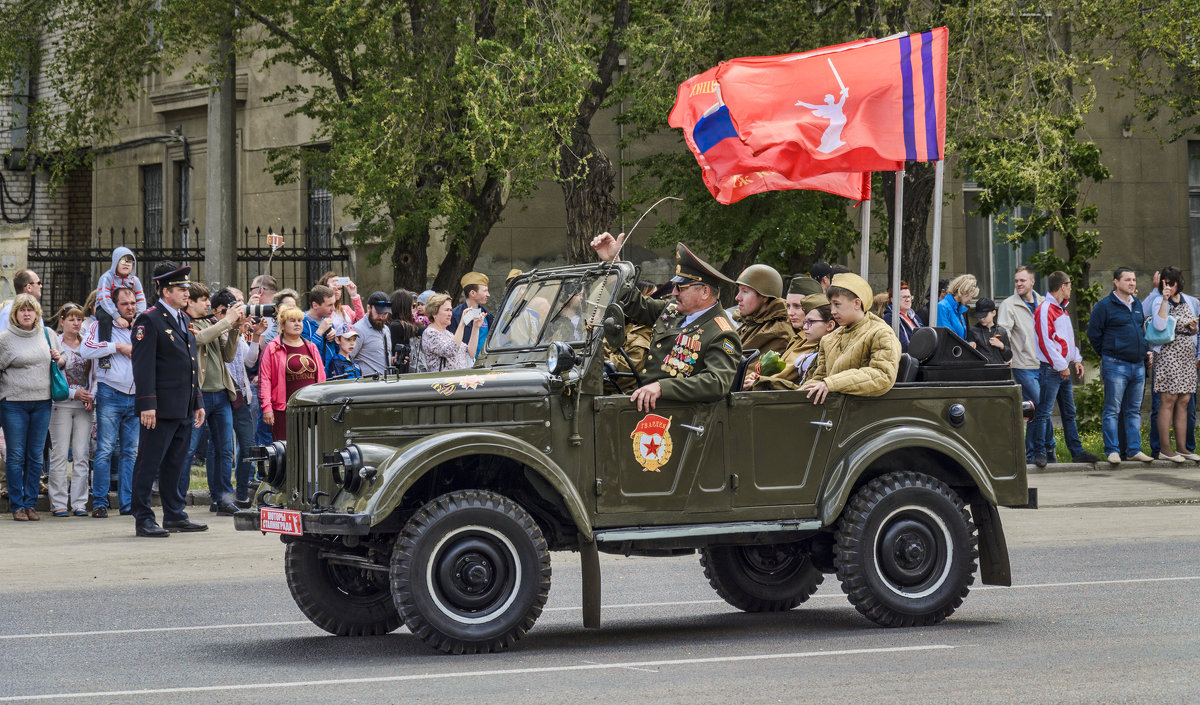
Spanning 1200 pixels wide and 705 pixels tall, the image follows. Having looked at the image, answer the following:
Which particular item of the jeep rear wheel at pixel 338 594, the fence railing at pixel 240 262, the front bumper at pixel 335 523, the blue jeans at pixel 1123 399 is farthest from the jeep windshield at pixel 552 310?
the fence railing at pixel 240 262

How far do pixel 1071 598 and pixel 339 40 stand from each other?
14015 mm

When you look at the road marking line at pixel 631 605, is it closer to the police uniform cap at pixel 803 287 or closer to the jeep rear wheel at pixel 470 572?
the jeep rear wheel at pixel 470 572

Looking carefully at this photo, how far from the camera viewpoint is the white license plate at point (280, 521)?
7.52 meters

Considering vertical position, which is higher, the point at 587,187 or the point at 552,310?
the point at 587,187

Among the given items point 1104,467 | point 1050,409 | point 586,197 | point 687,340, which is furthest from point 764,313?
point 586,197

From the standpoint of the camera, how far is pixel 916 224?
808 inches

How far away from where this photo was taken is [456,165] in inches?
785

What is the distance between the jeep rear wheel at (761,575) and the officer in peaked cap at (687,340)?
132 cm

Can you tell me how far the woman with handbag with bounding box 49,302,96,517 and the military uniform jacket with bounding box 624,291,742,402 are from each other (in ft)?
25.3

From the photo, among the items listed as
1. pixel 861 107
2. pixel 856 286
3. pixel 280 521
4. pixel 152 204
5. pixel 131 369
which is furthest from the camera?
pixel 152 204

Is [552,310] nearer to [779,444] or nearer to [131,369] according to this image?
[779,444]

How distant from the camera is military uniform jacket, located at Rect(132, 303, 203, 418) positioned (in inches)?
490

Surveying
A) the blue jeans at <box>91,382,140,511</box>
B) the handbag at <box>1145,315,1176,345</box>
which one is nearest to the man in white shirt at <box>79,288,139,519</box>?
the blue jeans at <box>91,382,140,511</box>

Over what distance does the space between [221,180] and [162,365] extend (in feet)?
25.6
